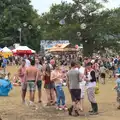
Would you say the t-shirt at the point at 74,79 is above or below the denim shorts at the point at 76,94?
above

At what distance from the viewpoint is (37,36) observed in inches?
3194

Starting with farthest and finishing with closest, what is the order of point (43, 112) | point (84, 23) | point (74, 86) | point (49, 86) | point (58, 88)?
point (84, 23) → point (49, 86) → point (58, 88) → point (43, 112) → point (74, 86)

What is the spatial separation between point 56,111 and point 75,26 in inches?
1510

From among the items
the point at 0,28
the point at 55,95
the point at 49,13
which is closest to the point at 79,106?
the point at 55,95

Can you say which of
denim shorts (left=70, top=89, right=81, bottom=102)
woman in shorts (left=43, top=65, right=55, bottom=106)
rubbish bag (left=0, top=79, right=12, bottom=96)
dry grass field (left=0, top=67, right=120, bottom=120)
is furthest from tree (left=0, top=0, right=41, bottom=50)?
denim shorts (left=70, top=89, right=81, bottom=102)

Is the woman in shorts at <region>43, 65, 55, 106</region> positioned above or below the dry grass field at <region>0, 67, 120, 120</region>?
above

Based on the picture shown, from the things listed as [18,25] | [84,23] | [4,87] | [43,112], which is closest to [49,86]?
[43,112]

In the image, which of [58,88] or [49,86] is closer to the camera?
[58,88]

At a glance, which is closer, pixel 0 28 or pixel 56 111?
pixel 56 111

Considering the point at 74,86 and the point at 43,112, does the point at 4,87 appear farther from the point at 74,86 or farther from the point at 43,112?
the point at 74,86

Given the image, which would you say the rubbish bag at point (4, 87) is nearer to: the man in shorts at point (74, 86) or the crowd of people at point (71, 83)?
the crowd of people at point (71, 83)

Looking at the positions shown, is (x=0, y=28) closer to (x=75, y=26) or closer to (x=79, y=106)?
(x=75, y=26)

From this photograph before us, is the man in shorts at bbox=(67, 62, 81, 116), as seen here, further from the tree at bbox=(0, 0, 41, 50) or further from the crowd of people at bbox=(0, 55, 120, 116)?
the tree at bbox=(0, 0, 41, 50)

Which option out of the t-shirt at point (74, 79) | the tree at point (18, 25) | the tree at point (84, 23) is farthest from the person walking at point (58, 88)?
the tree at point (18, 25)
